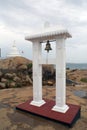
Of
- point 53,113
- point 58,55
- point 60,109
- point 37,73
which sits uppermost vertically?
point 58,55

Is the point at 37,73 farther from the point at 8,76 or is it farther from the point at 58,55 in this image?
the point at 8,76

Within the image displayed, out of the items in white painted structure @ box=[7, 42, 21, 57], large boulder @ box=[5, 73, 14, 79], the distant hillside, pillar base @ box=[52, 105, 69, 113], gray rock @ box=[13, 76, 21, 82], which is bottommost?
pillar base @ box=[52, 105, 69, 113]

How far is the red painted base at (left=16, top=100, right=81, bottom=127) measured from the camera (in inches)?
214

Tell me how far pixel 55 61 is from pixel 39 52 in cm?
108

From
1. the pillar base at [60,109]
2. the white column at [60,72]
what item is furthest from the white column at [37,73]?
the white column at [60,72]

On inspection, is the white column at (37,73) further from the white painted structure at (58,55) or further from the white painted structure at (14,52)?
the white painted structure at (14,52)

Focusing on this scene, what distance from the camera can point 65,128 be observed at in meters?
5.22

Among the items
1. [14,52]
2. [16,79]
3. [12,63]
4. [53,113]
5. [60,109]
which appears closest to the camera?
[53,113]

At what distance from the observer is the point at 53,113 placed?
598cm

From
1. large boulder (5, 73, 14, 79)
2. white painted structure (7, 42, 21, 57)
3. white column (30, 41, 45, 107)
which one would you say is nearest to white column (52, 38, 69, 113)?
white column (30, 41, 45, 107)

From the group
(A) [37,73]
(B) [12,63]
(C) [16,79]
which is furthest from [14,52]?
(A) [37,73]

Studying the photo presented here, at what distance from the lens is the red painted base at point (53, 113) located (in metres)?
5.44

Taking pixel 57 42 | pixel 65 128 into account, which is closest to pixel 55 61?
pixel 57 42

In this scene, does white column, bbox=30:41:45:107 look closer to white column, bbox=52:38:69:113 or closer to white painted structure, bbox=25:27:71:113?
white painted structure, bbox=25:27:71:113
